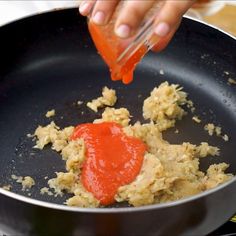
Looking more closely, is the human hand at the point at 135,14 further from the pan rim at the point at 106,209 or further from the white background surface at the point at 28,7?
the white background surface at the point at 28,7

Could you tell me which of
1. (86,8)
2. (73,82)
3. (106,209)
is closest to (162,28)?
(86,8)

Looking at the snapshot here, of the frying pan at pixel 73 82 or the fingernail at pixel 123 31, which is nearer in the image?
the fingernail at pixel 123 31

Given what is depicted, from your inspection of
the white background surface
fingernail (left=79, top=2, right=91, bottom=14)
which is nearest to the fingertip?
fingernail (left=79, top=2, right=91, bottom=14)

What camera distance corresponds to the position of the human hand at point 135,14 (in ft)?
2.24

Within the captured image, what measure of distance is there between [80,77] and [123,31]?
49cm

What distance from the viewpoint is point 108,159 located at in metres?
0.92

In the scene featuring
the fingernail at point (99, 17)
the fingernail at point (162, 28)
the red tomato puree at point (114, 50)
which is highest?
the fingernail at point (162, 28)

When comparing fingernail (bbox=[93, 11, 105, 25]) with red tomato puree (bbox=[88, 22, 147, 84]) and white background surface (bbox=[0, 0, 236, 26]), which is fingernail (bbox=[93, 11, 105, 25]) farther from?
white background surface (bbox=[0, 0, 236, 26])

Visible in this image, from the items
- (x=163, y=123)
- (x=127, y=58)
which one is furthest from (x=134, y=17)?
(x=163, y=123)

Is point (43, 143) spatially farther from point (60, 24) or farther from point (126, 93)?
point (60, 24)

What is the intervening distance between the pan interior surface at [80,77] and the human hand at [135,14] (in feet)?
1.18

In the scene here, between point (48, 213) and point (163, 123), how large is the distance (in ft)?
1.35

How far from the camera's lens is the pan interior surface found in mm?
1037

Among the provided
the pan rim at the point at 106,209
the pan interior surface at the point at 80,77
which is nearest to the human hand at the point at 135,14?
the pan rim at the point at 106,209
